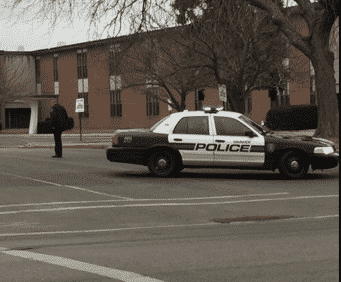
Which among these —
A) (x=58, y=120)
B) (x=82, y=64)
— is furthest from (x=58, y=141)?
(x=82, y=64)

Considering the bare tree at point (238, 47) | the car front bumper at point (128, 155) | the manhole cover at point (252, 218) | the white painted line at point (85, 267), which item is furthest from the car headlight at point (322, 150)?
the bare tree at point (238, 47)

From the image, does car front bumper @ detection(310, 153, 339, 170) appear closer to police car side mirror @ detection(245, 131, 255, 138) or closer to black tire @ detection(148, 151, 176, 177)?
police car side mirror @ detection(245, 131, 255, 138)

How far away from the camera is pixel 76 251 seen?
6.24 meters

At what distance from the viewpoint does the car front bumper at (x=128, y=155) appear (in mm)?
13617

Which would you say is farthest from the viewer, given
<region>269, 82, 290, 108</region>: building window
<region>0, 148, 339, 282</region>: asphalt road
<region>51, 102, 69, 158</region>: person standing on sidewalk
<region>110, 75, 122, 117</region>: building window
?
<region>110, 75, 122, 117</region>: building window

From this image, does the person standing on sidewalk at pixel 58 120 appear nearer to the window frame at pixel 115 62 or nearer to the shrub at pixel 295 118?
the window frame at pixel 115 62

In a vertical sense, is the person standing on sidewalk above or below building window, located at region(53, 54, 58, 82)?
below

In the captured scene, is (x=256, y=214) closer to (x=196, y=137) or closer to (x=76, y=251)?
(x=76, y=251)

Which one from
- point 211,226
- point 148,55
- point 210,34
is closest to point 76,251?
point 211,226

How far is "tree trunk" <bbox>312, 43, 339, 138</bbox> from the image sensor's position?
20.8 metres

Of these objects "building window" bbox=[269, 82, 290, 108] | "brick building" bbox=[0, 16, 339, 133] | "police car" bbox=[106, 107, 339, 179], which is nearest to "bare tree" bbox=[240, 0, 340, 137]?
"police car" bbox=[106, 107, 339, 179]

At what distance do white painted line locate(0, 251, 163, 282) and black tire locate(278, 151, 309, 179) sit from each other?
8.11 m

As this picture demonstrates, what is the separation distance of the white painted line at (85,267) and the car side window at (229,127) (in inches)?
311

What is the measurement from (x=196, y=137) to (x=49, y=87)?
4732 cm
